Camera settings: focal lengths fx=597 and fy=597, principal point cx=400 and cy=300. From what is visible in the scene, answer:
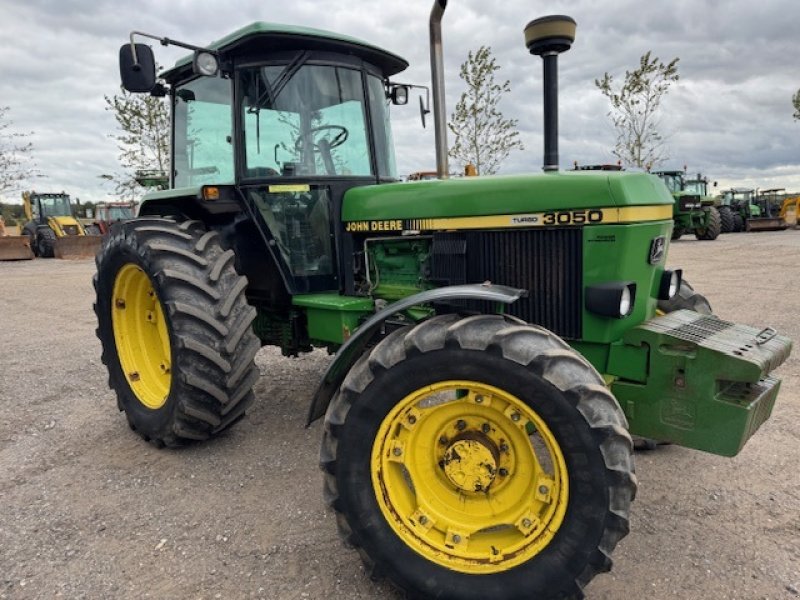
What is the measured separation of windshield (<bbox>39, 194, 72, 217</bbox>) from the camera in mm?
23625

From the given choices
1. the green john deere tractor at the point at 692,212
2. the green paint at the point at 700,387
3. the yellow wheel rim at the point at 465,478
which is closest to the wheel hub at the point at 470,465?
the yellow wheel rim at the point at 465,478

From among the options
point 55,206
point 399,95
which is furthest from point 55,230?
point 399,95

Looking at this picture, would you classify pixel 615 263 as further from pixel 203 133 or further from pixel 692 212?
pixel 692 212

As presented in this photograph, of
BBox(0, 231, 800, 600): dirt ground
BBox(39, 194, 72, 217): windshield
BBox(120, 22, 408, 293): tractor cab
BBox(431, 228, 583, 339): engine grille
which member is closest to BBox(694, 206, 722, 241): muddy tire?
BBox(0, 231, 800, 600): dirt ground

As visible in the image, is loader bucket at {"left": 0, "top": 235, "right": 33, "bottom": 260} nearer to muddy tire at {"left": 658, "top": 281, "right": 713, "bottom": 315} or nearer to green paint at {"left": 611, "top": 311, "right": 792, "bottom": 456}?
muddy tire at {"left": 658, "top": 281, "right": 713, "bottom": 315}

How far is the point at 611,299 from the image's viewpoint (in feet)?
8.95

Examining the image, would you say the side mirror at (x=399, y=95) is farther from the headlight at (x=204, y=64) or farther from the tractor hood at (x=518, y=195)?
the headlight at (x=204, y=64)

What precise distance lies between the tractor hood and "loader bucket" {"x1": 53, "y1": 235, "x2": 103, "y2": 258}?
19402mm

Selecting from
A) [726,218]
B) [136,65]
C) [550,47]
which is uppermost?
[136,65]

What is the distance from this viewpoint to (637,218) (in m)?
2.77

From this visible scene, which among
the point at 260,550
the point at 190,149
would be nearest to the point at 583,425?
the point at 260,550

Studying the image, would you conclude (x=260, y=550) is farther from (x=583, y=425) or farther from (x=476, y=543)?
(x=583, y=425)

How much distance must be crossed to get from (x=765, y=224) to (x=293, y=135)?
25.7 metres

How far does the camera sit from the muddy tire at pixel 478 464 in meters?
2.11
